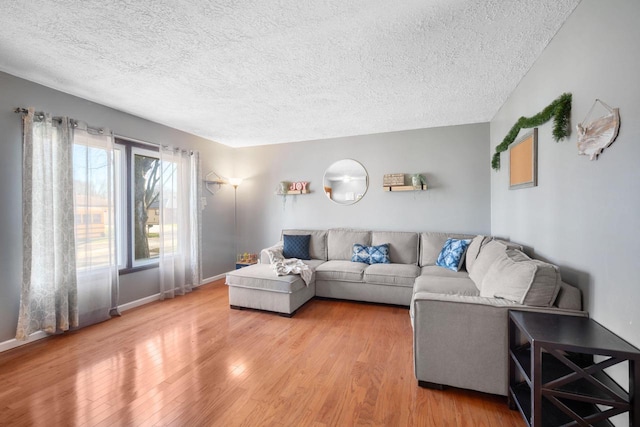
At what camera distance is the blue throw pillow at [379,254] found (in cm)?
380

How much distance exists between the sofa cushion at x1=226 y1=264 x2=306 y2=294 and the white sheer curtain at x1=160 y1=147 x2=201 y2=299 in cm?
111

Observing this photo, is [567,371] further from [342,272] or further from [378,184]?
[378,184]

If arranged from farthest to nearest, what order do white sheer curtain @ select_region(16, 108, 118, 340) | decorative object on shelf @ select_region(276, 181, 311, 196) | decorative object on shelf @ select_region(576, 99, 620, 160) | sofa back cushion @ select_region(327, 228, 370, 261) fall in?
decorative object on shelf @ select_region(276, 181, 311, 196) → sofa back cushion @ select_region(327, 228, 370, 261) → white sheer curtain @ select_region(16, 108, 118, 340) → decorative object on shelf @ select_region(576, 99, 620, 160)

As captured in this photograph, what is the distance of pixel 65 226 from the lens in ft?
8.86

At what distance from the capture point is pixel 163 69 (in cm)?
235

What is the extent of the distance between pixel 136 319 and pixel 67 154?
1892mm

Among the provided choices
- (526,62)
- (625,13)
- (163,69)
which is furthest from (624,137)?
(163,69)

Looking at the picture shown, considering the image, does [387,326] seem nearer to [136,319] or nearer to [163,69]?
[136,319]

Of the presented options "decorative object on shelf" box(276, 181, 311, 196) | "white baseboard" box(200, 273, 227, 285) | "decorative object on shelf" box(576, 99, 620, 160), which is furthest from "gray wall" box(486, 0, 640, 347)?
"white baseboard" box(200, 273, 227, 285)

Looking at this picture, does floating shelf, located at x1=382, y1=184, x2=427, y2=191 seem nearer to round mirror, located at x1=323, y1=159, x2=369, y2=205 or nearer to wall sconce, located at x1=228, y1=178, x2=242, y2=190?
round mirror, located at x1=323, y1=159, x2=369, y2=205

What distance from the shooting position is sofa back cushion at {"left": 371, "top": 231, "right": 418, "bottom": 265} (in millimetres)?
3852

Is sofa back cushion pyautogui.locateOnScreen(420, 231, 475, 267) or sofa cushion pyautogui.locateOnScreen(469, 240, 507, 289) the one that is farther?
sofa back cushion pyautogui.locateOnScreen(420, 231, 475, 267)

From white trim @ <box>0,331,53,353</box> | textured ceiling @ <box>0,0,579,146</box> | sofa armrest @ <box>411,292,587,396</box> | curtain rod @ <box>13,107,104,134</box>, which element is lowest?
white trim @ <box>0,331,53,353</box>

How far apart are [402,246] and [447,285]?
4.25ft
